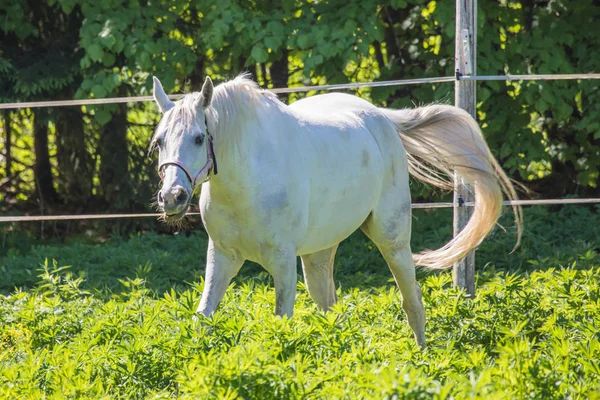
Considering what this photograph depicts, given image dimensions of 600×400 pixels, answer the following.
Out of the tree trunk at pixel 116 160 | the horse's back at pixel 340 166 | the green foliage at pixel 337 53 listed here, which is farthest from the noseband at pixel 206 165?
the tree trunk at pixel 116 160

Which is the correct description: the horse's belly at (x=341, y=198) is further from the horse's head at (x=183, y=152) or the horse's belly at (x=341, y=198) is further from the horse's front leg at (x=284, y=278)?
the horse's head at (x=183, y=152)

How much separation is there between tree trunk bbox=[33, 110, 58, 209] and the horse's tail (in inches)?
234

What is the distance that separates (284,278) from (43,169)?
693 centimetres

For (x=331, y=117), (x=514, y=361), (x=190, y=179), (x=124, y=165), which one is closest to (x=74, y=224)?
(x=124, y=165)

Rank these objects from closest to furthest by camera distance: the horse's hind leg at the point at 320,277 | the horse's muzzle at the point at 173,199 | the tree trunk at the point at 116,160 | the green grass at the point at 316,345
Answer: the green grass at the point at 316,345, the horse's muzzle at the point at 173,199, the horse's hind leg at the point at 320,277, the tree trunk at the point at 116,160

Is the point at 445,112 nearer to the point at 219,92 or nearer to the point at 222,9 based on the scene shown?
the point at 219,92

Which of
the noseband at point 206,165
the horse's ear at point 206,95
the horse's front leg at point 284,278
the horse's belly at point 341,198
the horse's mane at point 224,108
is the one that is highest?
the horse's ear at point 206,95

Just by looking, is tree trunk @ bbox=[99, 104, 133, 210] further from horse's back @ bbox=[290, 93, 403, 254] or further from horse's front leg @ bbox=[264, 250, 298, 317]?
horse's front leg @ bbox=[264, 250, 298, 317]

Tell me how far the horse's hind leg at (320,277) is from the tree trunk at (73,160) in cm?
551

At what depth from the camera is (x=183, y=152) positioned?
4.36m

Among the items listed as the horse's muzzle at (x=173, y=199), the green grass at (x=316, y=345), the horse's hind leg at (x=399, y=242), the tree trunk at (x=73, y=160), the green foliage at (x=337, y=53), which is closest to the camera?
the green grass at (x=316, y=345)

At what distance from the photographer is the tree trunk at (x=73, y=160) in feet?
34.5

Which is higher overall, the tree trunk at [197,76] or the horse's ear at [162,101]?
the horse's ear at [162,101]

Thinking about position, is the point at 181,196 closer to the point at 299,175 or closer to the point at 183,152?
the point at 183,152
